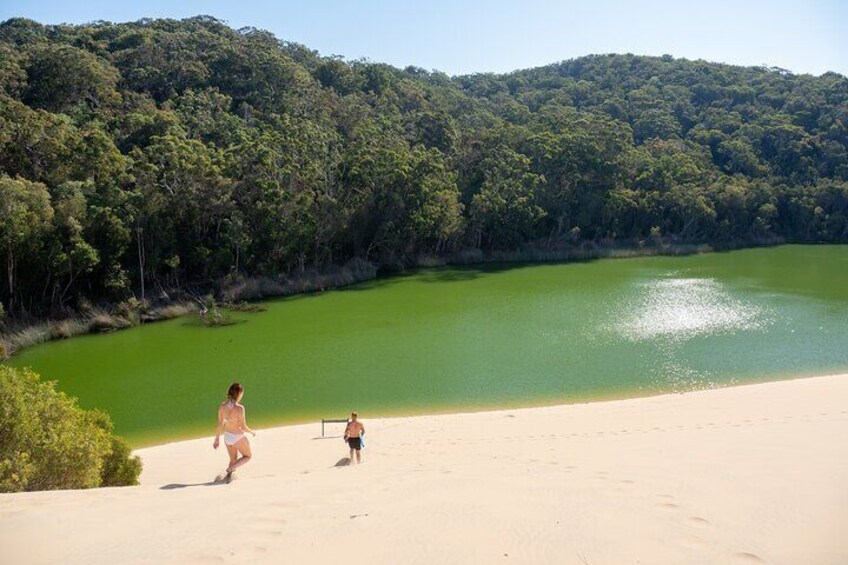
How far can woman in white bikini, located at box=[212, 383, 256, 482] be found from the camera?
7652 mm

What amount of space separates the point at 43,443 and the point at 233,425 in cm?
225

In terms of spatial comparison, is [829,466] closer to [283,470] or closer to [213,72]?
[283,470]

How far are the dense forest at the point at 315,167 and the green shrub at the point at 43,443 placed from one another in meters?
15.9

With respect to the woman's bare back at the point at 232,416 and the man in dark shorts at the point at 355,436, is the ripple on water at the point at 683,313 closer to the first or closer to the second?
the man in dark shorts at the point at 355,436

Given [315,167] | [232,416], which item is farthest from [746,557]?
[315,167]

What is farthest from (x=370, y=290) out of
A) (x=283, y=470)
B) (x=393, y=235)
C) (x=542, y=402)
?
(x=283, y=470)

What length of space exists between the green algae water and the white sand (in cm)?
574

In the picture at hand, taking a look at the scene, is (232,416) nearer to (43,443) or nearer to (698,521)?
(43,443)

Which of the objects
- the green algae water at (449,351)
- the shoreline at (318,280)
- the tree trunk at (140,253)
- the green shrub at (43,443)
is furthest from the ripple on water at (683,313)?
the tree trunk at (140,253)

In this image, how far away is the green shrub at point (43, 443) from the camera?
23.1 ft

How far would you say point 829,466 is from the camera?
299 inches

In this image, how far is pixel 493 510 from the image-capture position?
5781mm

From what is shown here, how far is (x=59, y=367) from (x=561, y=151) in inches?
1431

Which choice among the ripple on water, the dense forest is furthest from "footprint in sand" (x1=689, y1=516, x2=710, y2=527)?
the dense forest
